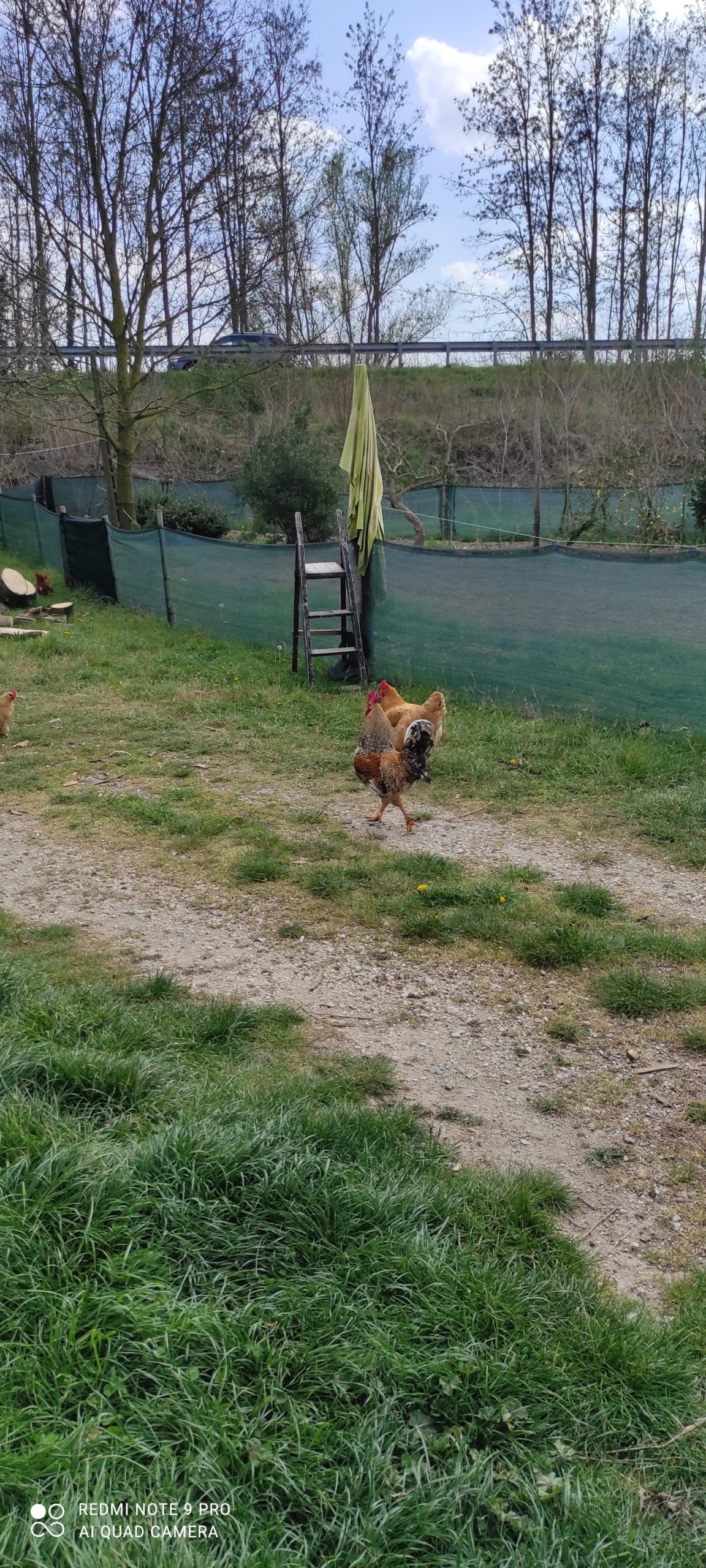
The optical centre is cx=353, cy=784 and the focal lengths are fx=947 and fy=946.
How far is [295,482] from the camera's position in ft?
44.9

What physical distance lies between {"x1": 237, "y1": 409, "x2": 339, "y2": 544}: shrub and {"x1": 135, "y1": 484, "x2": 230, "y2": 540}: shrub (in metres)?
1.07

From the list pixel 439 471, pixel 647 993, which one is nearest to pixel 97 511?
pixel 439 471

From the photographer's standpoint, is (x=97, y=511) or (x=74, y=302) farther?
(x=97, y=511)

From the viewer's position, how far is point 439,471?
20094mm

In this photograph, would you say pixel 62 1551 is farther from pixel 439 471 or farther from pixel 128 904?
pixel 439 471

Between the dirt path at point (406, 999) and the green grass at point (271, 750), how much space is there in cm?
77

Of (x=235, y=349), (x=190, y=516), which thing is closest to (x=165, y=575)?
(x=190, y=516)

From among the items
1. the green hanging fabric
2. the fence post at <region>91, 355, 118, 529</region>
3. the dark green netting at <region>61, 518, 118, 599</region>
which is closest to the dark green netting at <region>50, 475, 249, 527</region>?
the fence post at <region>91, 355, 118, 529</region>

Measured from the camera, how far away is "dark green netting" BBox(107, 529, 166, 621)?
463 inches

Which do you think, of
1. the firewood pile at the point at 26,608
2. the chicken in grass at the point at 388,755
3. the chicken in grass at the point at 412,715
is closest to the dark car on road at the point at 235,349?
the firewood pile at the point at 26,608

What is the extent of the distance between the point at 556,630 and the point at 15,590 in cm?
880

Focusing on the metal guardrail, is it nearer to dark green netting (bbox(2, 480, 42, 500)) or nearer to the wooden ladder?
dark green netting (bbox(2, 480, 42, 500))

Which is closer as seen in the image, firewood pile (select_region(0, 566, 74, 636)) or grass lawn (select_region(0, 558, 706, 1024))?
grass lawn (select_region(0, 558, 706, 1024))

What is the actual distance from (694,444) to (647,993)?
14546 millimetres
